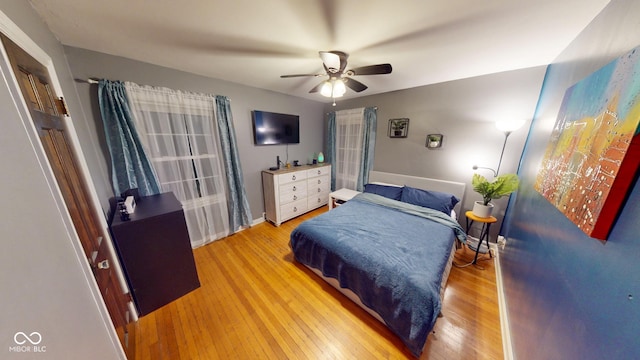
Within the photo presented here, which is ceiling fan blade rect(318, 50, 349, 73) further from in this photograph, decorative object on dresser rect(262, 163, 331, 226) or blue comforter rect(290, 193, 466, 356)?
decorative object on dresser rect(262, 163, 331, 226)

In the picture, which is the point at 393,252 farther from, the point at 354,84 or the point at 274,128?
the point at 274,128

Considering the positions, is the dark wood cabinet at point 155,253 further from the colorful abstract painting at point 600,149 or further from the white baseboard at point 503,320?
the white baseboard at point 503,320

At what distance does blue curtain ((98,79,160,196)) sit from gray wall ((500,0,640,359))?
3.23 m

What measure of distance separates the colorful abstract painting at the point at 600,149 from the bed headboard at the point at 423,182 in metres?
1.49

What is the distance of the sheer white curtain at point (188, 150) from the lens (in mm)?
1948

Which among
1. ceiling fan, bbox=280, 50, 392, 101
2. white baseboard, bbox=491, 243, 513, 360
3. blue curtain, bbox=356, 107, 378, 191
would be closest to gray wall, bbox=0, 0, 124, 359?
ceiling fan, bbox=280, 50, 392, 101

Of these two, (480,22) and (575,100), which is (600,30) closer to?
(575,100)

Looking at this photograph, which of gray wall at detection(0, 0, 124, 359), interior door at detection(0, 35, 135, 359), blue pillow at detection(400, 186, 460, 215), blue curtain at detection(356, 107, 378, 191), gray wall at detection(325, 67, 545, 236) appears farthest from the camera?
blue curtain at detection(356, 107, 378, 191)

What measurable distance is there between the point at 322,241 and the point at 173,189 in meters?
2.00

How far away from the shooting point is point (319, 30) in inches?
52.5

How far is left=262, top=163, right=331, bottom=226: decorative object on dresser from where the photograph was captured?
293cm

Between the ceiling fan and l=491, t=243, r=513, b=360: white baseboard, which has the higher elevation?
the ceiling fan

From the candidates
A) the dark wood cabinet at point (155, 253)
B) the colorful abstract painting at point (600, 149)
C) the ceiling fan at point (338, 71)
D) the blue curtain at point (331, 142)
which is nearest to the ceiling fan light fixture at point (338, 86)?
the ceiling fan at point (338, 71)

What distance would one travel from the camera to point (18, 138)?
631 millimetres
